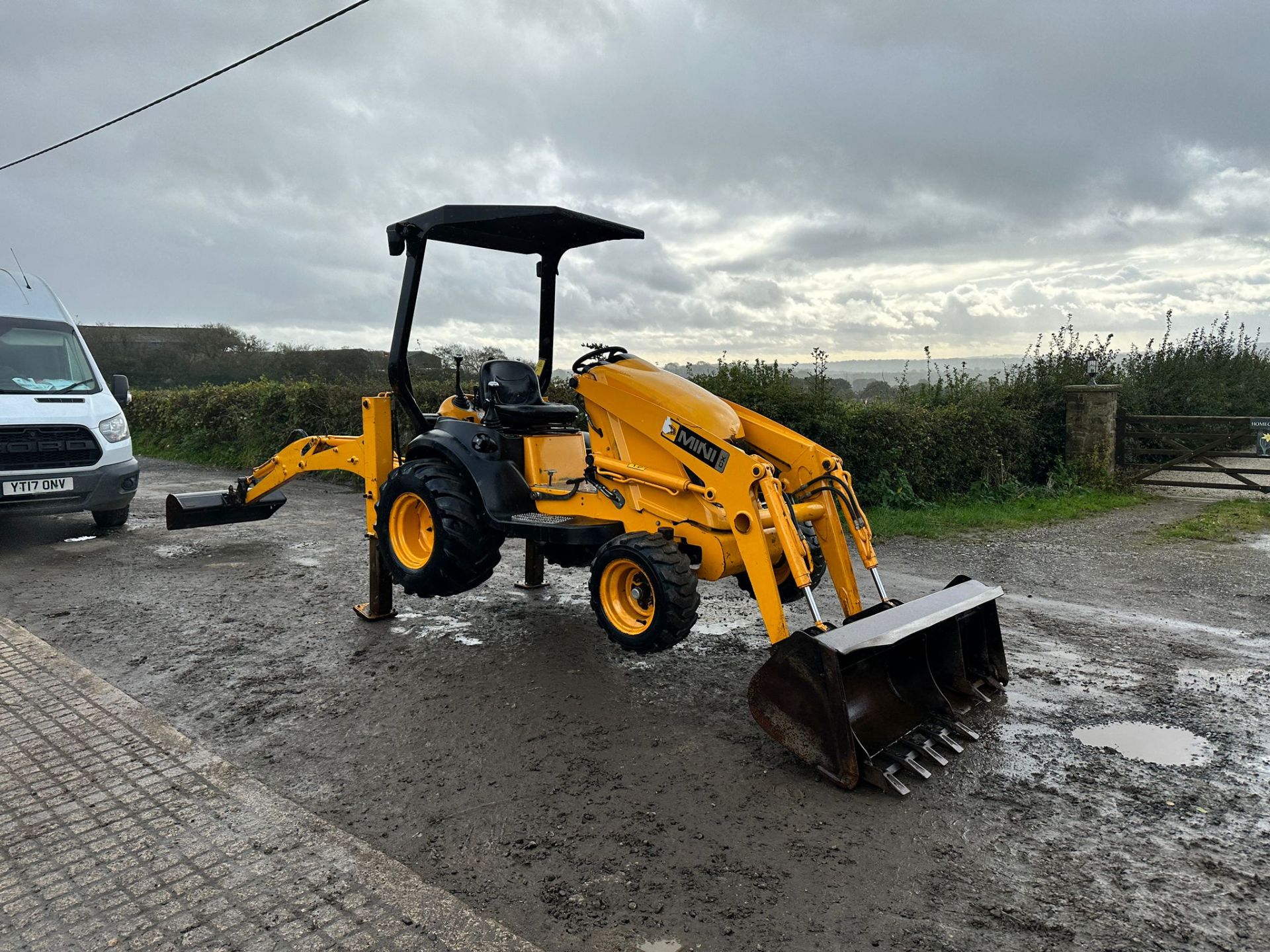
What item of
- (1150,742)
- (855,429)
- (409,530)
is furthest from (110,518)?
(1150,742)

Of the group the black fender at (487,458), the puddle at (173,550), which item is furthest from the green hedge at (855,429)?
the black fender at (487,458)

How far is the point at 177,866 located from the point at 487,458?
2.70 meters

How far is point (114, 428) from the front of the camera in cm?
886

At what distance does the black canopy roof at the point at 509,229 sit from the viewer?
5066 millimetres

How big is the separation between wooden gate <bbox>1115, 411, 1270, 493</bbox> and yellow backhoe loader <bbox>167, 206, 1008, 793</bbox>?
32.0ft

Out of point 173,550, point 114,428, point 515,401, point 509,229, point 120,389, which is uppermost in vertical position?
point 509,229

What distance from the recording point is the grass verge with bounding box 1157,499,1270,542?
9398mm

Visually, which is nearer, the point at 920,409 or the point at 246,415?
the point at 920,409

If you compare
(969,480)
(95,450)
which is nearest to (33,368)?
(95,450)

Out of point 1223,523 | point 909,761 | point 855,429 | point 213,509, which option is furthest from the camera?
point 855,429

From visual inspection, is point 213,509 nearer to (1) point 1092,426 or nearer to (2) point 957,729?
(2) point 957,729

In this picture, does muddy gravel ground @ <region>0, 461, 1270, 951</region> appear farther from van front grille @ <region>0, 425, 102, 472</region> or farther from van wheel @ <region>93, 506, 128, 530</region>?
van wheel @ <region>93, 506, 128, 530</region>

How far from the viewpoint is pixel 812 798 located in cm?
354

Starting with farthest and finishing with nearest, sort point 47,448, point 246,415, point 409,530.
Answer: point 246,415
point 47,448
point 409,530
